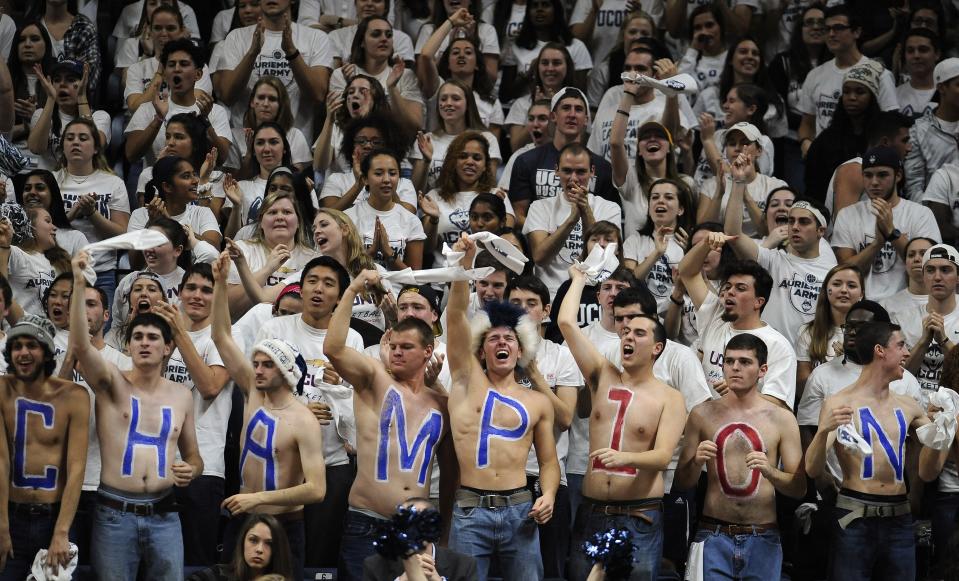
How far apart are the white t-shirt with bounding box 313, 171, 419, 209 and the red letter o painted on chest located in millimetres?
3504

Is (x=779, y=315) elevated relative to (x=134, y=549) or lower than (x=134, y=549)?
elevated

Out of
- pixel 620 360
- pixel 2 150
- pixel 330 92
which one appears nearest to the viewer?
pixel 620 360

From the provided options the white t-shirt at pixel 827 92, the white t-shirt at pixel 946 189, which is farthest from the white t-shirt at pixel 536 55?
the white t-shirt at pixel 946 189

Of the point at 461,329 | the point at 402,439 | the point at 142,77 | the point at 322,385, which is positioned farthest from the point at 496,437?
the point at 142,77

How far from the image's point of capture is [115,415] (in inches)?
336

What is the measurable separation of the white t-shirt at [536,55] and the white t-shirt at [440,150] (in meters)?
1.43

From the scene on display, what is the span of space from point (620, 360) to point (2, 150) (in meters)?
4.36

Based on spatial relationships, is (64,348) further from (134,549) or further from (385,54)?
(385,54)

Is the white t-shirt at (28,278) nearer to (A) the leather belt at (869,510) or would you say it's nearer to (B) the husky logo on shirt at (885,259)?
(A) the leather belt at (869,510)

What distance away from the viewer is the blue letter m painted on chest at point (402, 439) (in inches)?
331

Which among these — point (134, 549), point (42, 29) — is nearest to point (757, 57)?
point (42, 29)

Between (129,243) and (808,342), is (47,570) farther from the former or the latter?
(808,342)

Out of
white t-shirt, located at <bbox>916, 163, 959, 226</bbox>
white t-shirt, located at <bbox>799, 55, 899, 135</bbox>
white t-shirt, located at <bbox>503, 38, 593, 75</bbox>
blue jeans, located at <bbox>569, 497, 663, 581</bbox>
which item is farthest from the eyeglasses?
blue jeans, located at <bbox>569, 497, 663, 581</bbox>

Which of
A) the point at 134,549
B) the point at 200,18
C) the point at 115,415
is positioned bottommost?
the point at 134,549
